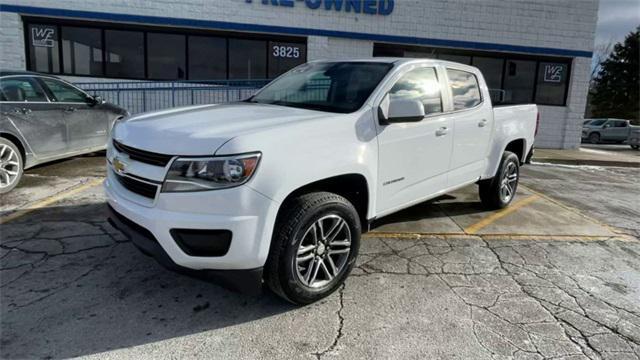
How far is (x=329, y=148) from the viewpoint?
126 inches

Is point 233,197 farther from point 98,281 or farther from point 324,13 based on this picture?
point 324,13

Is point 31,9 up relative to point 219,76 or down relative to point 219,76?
up

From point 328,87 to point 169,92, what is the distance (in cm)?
1056

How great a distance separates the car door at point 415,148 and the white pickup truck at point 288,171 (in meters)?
0.01

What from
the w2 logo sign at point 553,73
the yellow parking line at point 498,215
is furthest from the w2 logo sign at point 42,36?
the w2 logo sign at point 553,73

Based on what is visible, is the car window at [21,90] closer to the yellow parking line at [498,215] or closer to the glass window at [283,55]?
the yellow parking line at [498,215]

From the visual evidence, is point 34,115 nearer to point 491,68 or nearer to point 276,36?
point 276,36

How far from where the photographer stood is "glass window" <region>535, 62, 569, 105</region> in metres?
16.2

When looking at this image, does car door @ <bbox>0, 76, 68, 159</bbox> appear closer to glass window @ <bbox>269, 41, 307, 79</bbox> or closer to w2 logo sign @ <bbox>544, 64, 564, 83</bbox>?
glass window @ <bbox>269, 41, 307, 79</bbox>

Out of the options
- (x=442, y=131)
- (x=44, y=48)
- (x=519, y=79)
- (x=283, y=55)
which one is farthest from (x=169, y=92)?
(x=519, y=79)

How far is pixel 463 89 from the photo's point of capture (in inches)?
199

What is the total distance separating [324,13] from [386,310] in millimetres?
12578

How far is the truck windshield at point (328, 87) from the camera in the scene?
382cm

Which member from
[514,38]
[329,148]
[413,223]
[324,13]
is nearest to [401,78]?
[329,148]
